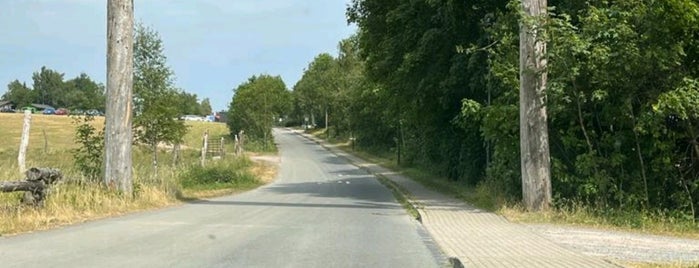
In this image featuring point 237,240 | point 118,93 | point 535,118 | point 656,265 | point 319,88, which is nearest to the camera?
point 656,265

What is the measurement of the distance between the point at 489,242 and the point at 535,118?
5.77m

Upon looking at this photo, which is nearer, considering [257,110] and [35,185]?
[35,185]

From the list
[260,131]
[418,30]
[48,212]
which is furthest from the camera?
[260,131]

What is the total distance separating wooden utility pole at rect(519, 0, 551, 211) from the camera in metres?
16.7

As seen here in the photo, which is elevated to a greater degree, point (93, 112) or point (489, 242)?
point (93, 112)

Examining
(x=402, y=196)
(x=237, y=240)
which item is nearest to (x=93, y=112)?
(x=402, y=196)

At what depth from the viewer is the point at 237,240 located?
39.2 ft

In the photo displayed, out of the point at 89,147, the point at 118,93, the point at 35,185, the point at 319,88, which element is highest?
the point at 319,88

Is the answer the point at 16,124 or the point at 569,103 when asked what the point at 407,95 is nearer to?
the point at 569,103

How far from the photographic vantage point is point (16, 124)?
268 feet

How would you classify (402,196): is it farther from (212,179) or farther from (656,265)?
(656,265)

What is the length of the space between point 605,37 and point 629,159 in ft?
8.89

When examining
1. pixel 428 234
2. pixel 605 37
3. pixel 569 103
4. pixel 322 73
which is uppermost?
pixel 322 73

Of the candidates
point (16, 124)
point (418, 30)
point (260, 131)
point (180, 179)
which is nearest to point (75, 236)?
point (418, 30)
